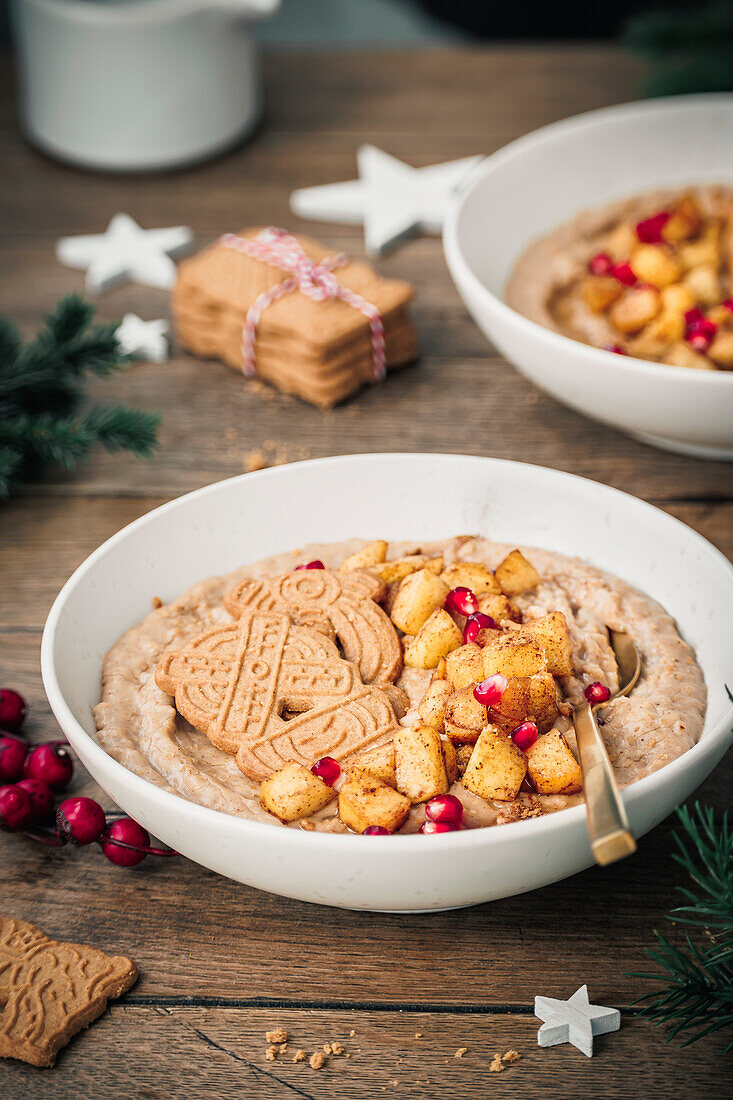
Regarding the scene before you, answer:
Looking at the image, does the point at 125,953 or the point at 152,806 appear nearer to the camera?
the point at 152,806

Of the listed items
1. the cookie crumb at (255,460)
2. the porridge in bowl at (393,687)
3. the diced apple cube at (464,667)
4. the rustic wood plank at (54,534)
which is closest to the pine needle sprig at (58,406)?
the rustic wood plank at (54,534)

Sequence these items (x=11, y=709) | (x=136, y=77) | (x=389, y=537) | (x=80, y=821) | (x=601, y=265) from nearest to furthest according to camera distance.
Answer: (x=80, y=821)
(x=11, y=709)
(x=389, y=537)
(x=601, y=265)
(x=136, y=77)

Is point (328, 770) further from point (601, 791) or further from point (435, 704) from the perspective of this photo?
point (601, 791)

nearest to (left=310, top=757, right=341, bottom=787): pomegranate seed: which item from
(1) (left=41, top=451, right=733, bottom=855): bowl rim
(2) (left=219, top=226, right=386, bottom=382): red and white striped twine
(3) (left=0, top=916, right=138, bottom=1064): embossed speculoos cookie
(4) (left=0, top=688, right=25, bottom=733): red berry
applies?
(1) (left=41, top=451, right=733, bottom=855): bowl rim

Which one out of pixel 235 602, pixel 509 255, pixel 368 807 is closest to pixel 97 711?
pixel 235 602

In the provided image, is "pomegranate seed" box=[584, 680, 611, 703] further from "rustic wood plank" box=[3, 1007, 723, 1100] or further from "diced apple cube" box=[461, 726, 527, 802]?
"rustic wood plank" box=[3, 1007, 723, 1100]

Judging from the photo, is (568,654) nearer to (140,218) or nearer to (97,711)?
(97,711)

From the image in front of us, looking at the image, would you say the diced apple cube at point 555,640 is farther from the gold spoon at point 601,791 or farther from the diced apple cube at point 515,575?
the diced apple cube at point 515,575

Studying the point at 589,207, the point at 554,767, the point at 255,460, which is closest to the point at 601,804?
the point at 554,767
